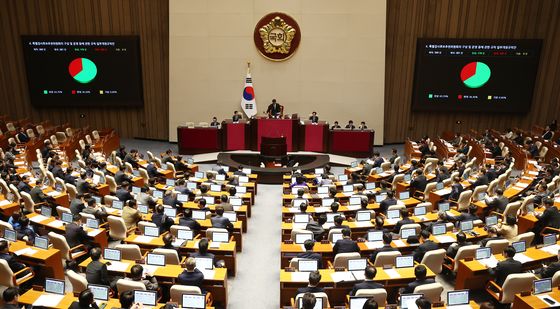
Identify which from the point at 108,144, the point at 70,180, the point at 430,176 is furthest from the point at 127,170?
the point at 430,176

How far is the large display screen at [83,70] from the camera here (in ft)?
68.3

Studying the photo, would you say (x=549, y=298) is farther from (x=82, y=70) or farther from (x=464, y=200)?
(x=82, y=70)

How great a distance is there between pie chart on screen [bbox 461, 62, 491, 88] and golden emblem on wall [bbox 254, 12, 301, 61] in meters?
7.84

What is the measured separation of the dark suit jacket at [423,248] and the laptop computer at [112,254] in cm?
538

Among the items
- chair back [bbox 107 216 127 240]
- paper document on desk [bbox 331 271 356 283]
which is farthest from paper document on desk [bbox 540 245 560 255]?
chair back [bbox 107 216 127 240]

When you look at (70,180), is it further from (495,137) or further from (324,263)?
(495,137)

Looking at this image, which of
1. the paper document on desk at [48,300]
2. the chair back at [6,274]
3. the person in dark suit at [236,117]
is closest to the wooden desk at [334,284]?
the paper document on desk at [48,300]

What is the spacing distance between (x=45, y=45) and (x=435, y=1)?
59.6 ft

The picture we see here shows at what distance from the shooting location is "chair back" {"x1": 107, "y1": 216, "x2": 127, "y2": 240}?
377 inches

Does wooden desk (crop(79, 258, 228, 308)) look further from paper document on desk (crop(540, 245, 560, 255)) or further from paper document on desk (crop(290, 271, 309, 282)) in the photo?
paper document on desk (crop(540, 245, 560, 255))

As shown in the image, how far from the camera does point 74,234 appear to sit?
8859 mm

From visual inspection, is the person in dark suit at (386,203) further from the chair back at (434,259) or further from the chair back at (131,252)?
the chair back at (131,252)

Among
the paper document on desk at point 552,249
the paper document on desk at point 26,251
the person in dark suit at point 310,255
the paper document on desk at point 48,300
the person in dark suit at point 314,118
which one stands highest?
the person in dark suit at point 314,118

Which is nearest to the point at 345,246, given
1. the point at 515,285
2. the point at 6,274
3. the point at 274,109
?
the point at 515,285
